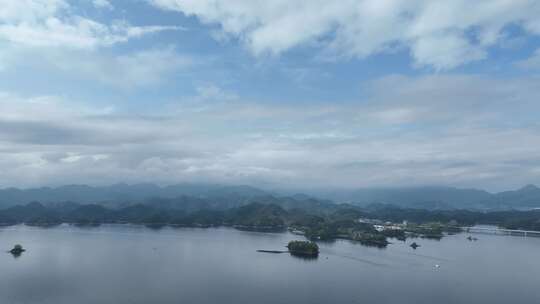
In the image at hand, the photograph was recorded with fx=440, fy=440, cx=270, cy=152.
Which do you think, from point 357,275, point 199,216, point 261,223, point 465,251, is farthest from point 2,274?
point 199,216

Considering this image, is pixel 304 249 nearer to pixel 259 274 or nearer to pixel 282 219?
pixel 259 274

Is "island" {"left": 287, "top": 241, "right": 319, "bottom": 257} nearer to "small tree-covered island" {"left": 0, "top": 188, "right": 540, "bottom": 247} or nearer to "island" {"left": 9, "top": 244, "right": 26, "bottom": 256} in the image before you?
"small tree-covered island" {"left": 0, "top": 188, "right": 540, "bottom": 247}

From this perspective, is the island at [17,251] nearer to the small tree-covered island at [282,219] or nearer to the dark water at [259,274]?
the dark water at [259,274]

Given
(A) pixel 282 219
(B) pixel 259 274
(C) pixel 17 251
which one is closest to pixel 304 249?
(B) pixel 259 274

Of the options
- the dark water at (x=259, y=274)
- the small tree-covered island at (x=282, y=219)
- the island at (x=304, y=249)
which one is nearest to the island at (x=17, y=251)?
the dark water at (x=259, y=274)

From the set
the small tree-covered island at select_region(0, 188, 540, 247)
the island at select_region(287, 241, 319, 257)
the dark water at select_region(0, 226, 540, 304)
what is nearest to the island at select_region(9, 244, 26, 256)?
the dark water at select_region(0, 226, 540, 304)

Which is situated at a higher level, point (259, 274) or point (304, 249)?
point (304, 249)

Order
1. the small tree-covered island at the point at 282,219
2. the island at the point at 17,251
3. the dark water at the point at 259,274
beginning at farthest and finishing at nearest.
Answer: the small tree-covered island at the point at 282,219, the island at the point at 17,251, the dark water at the point at 259,274

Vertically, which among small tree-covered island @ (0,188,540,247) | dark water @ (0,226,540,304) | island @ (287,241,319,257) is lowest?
dark water @ (0,226,540,304)
